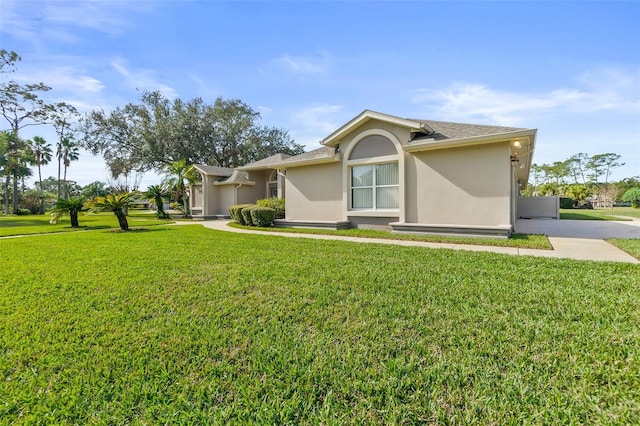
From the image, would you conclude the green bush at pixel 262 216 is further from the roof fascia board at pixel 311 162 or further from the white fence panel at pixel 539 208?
the white fence panel at pixel 539 208

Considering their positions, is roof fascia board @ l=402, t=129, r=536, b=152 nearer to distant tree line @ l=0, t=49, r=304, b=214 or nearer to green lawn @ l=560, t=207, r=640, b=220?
green lawn @ l=560, t=207, r=640, b=220

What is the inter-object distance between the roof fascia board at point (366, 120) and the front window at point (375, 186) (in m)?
1.54

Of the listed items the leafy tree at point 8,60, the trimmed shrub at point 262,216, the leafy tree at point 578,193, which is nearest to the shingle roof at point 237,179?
the trimmed shrub at point 262,216

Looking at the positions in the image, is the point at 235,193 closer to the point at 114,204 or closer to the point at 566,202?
the point at 114,204

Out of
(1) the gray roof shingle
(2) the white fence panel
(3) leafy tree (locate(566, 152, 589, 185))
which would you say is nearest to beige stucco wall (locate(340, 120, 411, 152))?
(1) the gray roof shingle

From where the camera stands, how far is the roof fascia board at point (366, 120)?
10.9 m

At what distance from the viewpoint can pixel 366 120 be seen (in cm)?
1206

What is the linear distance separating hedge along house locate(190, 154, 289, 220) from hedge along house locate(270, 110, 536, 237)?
352 inches

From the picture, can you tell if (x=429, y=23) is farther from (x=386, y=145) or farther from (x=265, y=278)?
(x=265, y=278)

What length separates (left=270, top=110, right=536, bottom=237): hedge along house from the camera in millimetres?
9719

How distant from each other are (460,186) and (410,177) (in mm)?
1824

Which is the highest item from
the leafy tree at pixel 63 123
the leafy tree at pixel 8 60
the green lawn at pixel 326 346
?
the leafy tree at pixel 8 60

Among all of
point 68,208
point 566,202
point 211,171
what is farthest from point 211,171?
point 566,202

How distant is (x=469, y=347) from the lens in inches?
116
